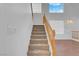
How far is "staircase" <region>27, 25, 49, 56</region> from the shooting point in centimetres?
163

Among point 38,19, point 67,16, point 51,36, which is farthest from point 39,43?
point 67,16

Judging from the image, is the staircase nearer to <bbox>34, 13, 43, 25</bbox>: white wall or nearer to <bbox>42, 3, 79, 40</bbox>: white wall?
<bbox>34, 13, 43, 25</bbox>: white wall

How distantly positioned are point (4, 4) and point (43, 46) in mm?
757

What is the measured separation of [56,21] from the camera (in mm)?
1566

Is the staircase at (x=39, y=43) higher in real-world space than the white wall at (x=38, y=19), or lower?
lower

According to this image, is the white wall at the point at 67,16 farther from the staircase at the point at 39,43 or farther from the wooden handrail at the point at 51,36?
the staircase at the point at 39,43

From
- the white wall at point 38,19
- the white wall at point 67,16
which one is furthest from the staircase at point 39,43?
the white wall at point 67,16

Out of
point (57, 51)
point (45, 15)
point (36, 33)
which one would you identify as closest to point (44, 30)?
point (36, 33)

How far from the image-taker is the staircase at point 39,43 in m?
1.63

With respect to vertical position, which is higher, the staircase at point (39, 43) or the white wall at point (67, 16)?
the white wall at point (67, 16)

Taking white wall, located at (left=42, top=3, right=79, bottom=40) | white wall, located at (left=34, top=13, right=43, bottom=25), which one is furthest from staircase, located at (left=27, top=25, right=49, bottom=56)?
white wall, located at (left=42, top=3, right=79, bottom=40)

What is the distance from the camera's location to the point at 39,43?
174 centimetres

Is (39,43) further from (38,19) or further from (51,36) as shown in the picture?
(38,19)

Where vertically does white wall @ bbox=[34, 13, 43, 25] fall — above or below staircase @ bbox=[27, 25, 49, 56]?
above
